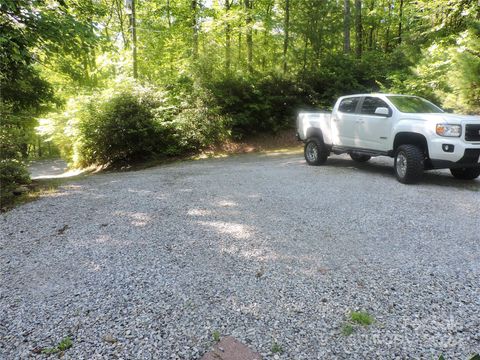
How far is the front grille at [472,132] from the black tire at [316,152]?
3.68m

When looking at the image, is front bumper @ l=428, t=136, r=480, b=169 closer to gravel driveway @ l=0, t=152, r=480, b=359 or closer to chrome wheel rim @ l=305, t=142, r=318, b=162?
gravel driveway @ l=0, t=152, r=480, b=359

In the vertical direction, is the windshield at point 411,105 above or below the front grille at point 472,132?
above

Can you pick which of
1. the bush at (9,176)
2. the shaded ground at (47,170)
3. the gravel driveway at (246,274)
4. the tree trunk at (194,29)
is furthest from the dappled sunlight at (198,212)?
the tree trunk at (194,29)

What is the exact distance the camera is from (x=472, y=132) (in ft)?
21.8

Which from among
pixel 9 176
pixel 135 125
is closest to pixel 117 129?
pixel 135 125

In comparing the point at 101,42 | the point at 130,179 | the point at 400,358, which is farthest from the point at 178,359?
the point at 101,42

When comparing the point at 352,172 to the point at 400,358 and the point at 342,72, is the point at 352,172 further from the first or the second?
the point at 342,72

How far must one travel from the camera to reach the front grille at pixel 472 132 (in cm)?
660

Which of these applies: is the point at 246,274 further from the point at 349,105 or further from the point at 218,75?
the point at 218,75

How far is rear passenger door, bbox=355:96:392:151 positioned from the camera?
25.9ft

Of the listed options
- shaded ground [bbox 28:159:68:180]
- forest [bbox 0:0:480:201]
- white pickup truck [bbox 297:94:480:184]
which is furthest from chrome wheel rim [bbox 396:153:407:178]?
shaded ground [bbox 28:159:68:180]

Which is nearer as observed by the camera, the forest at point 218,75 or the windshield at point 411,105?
the windshield at point 411,105

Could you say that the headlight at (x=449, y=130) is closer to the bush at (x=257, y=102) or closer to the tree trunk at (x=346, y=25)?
the bush at (x=257, y=102)

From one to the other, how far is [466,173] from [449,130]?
5.49ft
